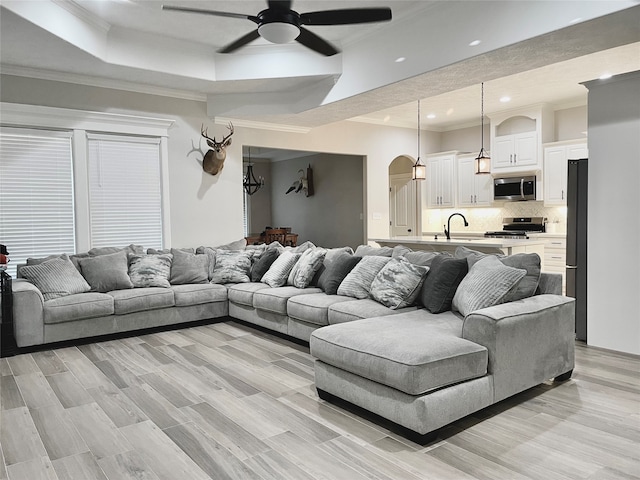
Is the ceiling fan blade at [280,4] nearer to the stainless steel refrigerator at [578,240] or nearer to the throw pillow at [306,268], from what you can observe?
the throw pillow at [306,268]

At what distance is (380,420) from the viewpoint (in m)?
2.89

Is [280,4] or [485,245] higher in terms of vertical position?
[280,4]

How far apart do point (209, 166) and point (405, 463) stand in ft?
17.0

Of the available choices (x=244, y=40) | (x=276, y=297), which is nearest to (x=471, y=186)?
(x=276, y=297)

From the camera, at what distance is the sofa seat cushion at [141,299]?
493 centimetres

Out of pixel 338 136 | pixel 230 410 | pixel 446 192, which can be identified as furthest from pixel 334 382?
pixel 446 192

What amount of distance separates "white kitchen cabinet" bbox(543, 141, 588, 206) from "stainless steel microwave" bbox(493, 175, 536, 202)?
222 mm

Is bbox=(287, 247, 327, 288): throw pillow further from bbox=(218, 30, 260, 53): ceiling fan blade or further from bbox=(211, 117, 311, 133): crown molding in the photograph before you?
bbox=(211, 117, 311, 133): crown molding

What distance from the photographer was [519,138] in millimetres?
8250

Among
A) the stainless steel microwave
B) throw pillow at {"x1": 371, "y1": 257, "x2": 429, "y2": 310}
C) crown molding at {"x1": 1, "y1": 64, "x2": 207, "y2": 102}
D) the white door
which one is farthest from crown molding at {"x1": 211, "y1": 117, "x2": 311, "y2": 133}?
throw pillow at {"x1": 371, "y1": 257, "x2": 429, "y2": 310}

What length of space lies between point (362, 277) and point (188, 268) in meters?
2.40

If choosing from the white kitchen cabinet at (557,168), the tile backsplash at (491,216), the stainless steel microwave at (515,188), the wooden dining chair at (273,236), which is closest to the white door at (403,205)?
the tile backsplash at (491,216)

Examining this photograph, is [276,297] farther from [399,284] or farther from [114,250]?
Answer: [114,250]

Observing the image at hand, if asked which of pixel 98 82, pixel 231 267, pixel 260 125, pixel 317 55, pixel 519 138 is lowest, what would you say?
pixel 231 267
